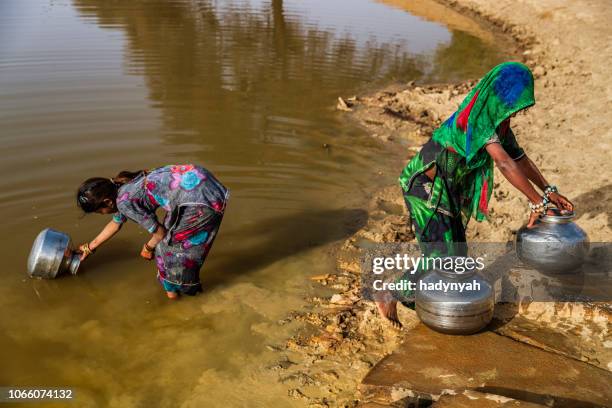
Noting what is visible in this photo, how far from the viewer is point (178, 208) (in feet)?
12.5

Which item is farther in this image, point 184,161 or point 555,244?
point 184,161

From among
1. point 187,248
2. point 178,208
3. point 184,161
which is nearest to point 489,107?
point 178,208

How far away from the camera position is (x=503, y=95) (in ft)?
9.64

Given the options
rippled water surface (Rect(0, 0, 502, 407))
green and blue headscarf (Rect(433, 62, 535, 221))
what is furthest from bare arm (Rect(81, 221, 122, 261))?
green and blue headscarf (Rect(433, 62, 535, 221))

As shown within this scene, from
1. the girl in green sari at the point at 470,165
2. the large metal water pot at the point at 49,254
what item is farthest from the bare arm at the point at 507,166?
the large metal water pot at the point at 49,254

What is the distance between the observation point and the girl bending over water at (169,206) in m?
3.70

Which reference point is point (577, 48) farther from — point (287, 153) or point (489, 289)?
point (489, 289)

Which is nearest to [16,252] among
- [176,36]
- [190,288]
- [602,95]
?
[190,288]

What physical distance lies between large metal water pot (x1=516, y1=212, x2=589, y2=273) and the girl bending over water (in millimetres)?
1988

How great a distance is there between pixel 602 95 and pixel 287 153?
4.08 metres

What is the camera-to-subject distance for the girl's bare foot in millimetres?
3732

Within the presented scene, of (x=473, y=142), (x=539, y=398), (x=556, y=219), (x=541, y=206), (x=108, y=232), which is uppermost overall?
(x=473, y=142)

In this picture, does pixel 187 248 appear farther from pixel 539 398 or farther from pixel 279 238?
pixel 539 398

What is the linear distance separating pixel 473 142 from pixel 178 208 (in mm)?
1908
